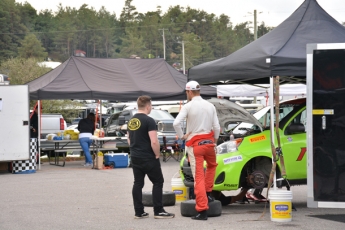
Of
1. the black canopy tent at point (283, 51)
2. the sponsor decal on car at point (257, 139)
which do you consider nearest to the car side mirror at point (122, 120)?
the black canopy tent at point (283, 51)

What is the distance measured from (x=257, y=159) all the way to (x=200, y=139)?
1582 millimetres

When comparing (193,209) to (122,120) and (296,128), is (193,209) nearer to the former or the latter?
(296,128)

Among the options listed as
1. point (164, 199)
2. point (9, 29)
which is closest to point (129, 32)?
point (9, 29)

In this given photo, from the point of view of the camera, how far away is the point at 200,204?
9.94 m

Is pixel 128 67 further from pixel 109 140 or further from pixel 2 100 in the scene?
pixel 2 100

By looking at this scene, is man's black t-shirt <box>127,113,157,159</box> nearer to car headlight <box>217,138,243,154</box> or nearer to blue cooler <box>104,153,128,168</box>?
car headlight <box>217,138,243,154</box>

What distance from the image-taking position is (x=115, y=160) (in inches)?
827

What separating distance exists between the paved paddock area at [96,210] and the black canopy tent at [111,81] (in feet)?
13.2

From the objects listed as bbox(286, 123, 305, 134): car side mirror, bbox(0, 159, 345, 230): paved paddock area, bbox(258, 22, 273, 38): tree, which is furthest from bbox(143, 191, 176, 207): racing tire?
bbox(258, 22, 273, 38): tree

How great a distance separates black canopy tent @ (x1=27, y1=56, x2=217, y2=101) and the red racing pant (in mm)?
11191

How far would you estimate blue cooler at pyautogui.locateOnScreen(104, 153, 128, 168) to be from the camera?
21.0 meters

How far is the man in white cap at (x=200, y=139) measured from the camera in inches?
391

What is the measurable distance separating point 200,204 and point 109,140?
1240 cm

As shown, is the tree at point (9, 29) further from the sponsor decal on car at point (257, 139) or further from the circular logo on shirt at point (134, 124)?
the circular logo on shirt at point (134, 124)
